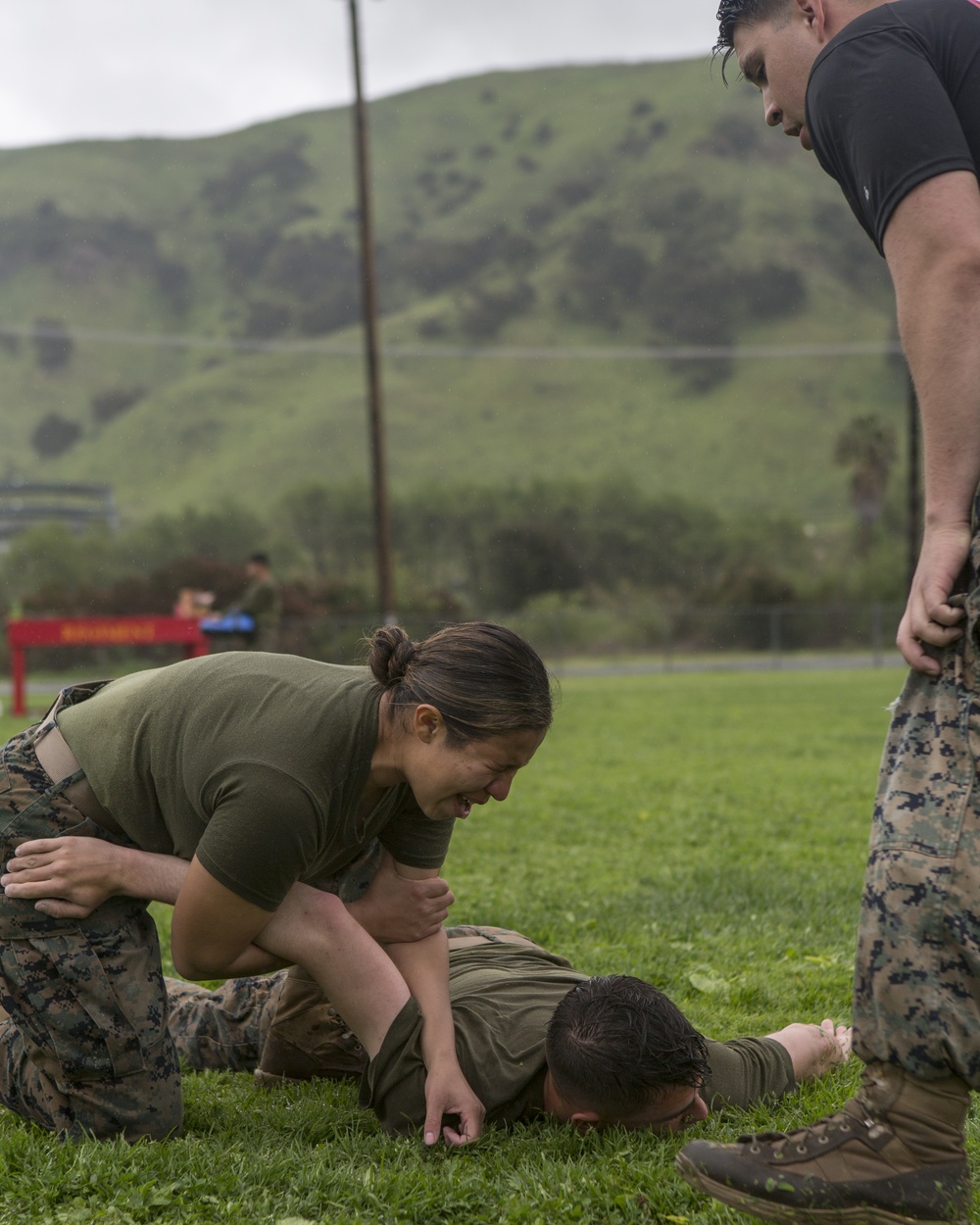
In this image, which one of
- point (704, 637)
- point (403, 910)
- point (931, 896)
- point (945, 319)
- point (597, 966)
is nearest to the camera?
point (931, 896)

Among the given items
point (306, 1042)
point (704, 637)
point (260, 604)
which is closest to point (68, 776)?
point (306, 1042)

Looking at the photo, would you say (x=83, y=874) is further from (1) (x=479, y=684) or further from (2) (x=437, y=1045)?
(1) (x=479, y=684)

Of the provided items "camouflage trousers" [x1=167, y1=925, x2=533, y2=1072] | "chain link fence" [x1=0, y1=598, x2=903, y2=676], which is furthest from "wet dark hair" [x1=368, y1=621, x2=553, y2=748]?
"chain link fence" [x1=0, y1=598, x2=903, y2=676]

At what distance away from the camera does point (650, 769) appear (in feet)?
32.8

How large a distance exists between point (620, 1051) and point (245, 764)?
101 centimetres

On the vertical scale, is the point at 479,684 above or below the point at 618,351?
below

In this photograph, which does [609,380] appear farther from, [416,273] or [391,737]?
[391,737]

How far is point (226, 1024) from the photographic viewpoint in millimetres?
3604

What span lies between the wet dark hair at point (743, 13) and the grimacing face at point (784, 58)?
1 cm

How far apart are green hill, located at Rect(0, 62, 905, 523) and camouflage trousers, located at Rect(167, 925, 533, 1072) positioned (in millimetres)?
66950

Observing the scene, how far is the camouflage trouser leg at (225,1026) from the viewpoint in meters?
3.58

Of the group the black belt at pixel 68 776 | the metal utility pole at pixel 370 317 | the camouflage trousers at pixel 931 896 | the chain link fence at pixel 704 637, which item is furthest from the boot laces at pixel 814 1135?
the chain link fence at pixel 704 637

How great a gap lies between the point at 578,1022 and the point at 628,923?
2.14 meters

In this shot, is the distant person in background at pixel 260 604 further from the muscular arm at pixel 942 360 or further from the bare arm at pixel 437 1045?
the muscular arm at pixel 942 360
